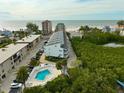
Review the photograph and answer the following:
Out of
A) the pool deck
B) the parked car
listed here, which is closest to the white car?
the parked car

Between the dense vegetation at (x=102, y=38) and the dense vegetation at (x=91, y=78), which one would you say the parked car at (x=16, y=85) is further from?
the dense vegetation at (x=102, y=38)

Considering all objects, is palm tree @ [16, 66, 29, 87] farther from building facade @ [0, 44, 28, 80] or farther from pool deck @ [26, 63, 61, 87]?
building facade @ [0, 44, 28, 80]

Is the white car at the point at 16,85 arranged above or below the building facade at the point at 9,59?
below

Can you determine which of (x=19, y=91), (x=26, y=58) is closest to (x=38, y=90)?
(x=19, y=91)

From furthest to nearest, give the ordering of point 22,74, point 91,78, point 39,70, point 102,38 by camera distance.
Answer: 1. point 102,38
2. point 39,70
3. point 22,74
4. point 91,78

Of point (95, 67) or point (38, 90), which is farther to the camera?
point (95, 67)

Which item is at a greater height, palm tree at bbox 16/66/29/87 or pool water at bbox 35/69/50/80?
palm tree at bbox 16/66/29/87

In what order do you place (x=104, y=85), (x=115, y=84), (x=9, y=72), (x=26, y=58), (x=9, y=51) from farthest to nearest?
1. (x=26, y=58)
2. (x=9, y=51)
3. (x=9, y=72)
4. (x=115, y=84)
5. (x=104, y=85)

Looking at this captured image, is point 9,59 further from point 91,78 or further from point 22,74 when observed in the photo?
point 91,78

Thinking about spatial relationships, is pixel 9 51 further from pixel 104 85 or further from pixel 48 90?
pixel 104 85

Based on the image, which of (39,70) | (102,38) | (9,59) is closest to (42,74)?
(39,70)

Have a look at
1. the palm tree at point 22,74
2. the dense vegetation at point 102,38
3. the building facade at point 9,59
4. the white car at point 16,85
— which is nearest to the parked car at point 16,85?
the white car at point 16,85
